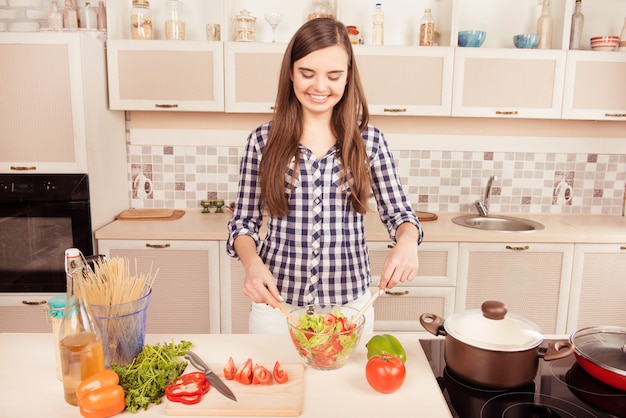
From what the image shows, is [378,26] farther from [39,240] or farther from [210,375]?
[210,375]

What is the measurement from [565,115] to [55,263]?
274cm

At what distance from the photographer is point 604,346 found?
116 centimetres

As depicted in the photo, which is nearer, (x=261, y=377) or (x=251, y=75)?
(x=261, y=377)

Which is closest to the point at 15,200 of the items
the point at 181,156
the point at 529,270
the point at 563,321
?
the point at 181,156

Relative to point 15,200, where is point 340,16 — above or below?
above

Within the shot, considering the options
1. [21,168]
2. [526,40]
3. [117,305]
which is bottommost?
[117,305]

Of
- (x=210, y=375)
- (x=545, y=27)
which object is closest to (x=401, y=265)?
(x=210, y=375)

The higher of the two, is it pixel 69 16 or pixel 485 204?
pixel 69 16

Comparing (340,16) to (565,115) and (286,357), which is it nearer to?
(565,115)

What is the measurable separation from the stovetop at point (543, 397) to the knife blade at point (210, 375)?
444 millimetres

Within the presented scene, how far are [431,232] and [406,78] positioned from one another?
32.3 inches

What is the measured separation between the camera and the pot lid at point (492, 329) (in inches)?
43.4

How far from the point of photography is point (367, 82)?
2.74m

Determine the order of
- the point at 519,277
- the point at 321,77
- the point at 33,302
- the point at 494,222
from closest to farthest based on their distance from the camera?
the point at 321,77 → the point at 33,302 → the point at 519,277 → the point at 494,222
